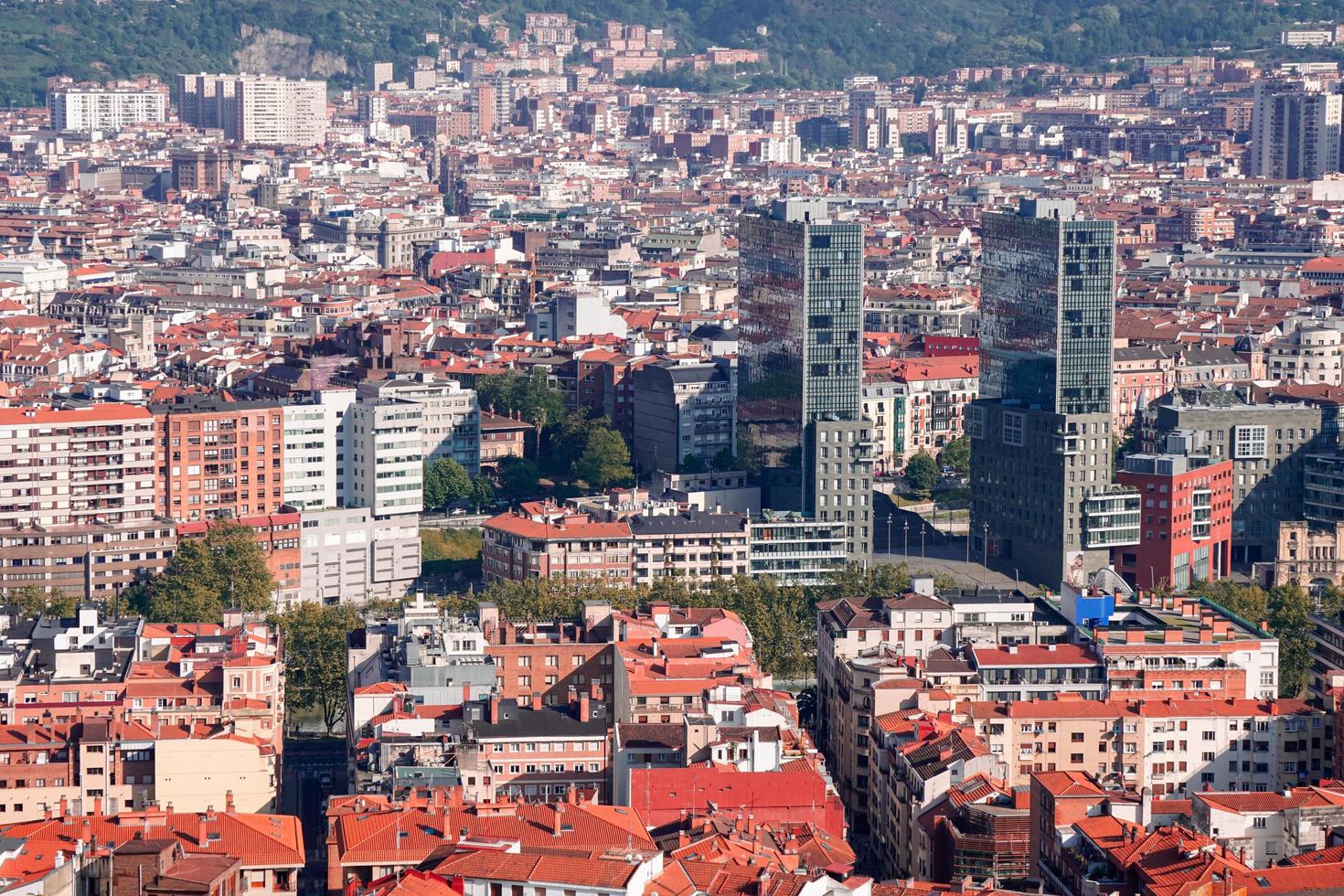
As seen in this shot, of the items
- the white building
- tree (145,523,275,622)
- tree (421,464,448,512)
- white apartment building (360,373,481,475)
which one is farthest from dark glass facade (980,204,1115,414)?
the white building

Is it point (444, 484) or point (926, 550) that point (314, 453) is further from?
point (926, 550)

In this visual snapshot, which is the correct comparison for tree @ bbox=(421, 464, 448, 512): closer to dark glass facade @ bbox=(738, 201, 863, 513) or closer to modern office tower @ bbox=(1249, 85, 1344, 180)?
dark glass facade @ bbox=(738, 201, 863, 513)

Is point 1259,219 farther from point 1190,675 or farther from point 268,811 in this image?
point 268,811

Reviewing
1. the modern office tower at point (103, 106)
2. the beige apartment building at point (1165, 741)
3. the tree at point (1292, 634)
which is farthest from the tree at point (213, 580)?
the modern office tower at point (103, 106)

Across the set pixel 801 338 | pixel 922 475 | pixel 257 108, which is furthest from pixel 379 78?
pixel 801 338

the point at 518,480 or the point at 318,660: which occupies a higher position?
the point at 518,480

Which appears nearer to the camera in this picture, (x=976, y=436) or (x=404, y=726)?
(x=404, y=726)

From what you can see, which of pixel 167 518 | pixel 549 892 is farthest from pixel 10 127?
pixel 549 892
